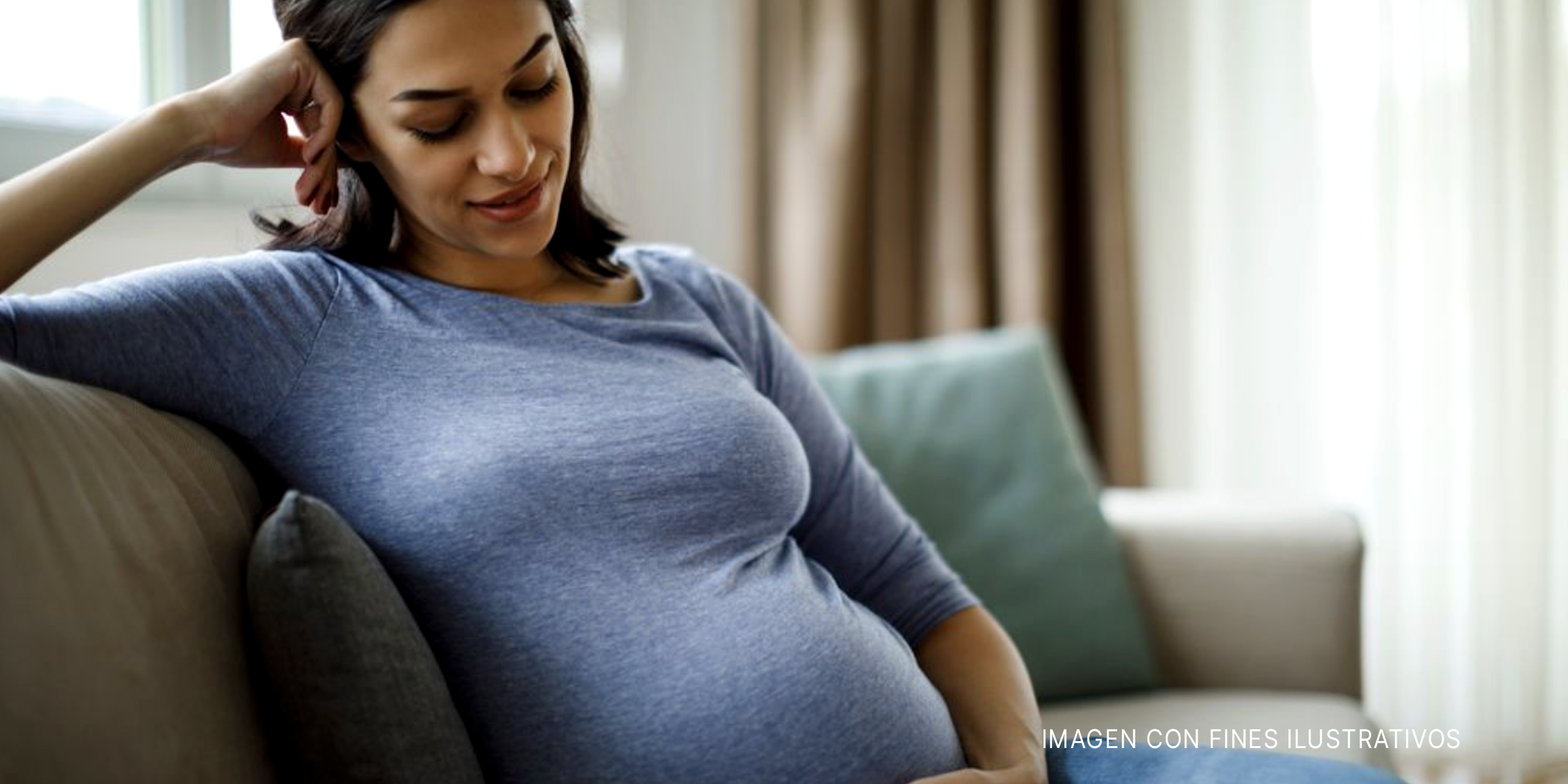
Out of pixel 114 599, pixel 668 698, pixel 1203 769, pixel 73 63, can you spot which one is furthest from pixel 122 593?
pixel 73 63

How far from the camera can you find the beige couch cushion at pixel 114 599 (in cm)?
85

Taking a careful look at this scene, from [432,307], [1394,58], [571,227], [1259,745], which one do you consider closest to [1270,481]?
[1394,58]

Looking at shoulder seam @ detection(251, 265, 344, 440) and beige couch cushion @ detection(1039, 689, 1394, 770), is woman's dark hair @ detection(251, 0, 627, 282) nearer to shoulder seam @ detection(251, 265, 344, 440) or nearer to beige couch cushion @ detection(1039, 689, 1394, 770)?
shoulder seam @ detection(251, 265, 344, 440)

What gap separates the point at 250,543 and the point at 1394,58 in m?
2.20

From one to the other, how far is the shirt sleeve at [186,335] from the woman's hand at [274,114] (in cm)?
9

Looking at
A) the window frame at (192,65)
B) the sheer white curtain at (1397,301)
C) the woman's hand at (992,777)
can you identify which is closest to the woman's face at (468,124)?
the woman's hand at (992,777)

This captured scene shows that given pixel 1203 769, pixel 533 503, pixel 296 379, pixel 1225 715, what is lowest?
pixel 1225 715

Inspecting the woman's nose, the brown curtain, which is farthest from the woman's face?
the brown curtain

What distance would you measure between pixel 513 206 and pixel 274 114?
0.75ft

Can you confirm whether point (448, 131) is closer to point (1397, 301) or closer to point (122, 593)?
point (122, 593)

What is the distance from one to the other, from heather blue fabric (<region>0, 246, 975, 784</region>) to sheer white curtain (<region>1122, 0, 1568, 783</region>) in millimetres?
1718

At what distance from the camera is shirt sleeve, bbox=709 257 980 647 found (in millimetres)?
1423

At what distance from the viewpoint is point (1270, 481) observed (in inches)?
111

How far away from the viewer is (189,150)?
1.15 m
